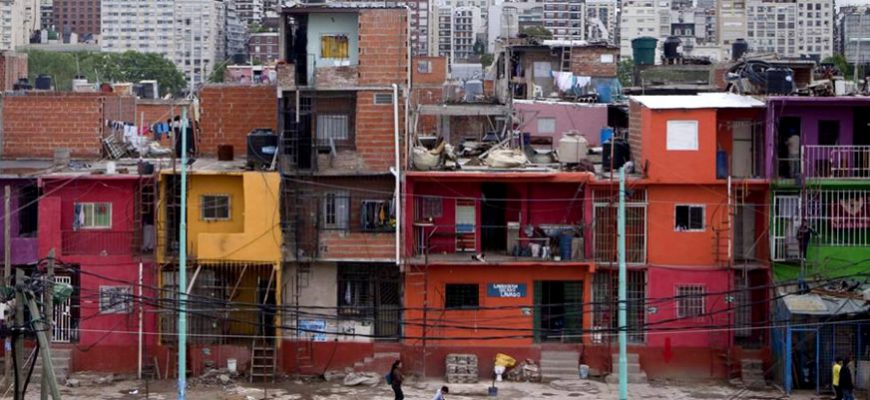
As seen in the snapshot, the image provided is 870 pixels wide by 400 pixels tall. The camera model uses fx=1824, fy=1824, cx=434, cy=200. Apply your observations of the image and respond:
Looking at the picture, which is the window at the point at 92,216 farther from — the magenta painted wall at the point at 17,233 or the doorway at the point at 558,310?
the doorway at the point at 558,310

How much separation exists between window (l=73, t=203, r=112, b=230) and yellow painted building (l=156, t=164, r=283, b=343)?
1338 mm

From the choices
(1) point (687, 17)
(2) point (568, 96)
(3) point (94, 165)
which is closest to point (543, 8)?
(1) point (687, 17)

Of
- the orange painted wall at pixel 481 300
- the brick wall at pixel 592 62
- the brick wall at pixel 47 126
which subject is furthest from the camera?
the brick wall at pixel 592 62

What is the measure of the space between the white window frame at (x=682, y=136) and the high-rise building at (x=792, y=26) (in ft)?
429

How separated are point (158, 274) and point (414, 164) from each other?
6558 mm

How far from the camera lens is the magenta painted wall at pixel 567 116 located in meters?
52.2

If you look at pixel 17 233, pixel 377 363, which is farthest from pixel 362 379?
pixel 17 233

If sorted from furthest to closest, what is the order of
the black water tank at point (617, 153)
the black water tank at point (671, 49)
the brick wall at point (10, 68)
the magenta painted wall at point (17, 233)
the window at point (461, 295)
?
the black water tank at point (671, 49) < the brick wall at point (10, 68) < the black water tank at point (617, 153) < the window at point (461, 295) < the magenta painted wall at point (17, 233)

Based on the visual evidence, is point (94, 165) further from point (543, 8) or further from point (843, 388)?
point (543, 8)

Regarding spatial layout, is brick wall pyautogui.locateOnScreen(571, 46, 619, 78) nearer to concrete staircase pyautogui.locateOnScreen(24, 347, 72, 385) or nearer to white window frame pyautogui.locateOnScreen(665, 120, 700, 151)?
white window frame pyautogui.locateOnScreen(665, 120, 700, 151)

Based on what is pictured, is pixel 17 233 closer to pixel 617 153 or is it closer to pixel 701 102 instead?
pixel 617 153

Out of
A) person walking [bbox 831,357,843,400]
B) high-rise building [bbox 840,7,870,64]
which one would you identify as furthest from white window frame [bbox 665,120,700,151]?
high-rise building [bbox 840,7,870,64]

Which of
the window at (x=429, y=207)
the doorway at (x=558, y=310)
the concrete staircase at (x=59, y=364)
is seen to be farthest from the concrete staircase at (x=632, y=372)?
the concrete staircase at (x=59, y=364)

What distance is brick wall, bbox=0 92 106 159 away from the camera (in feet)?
151
